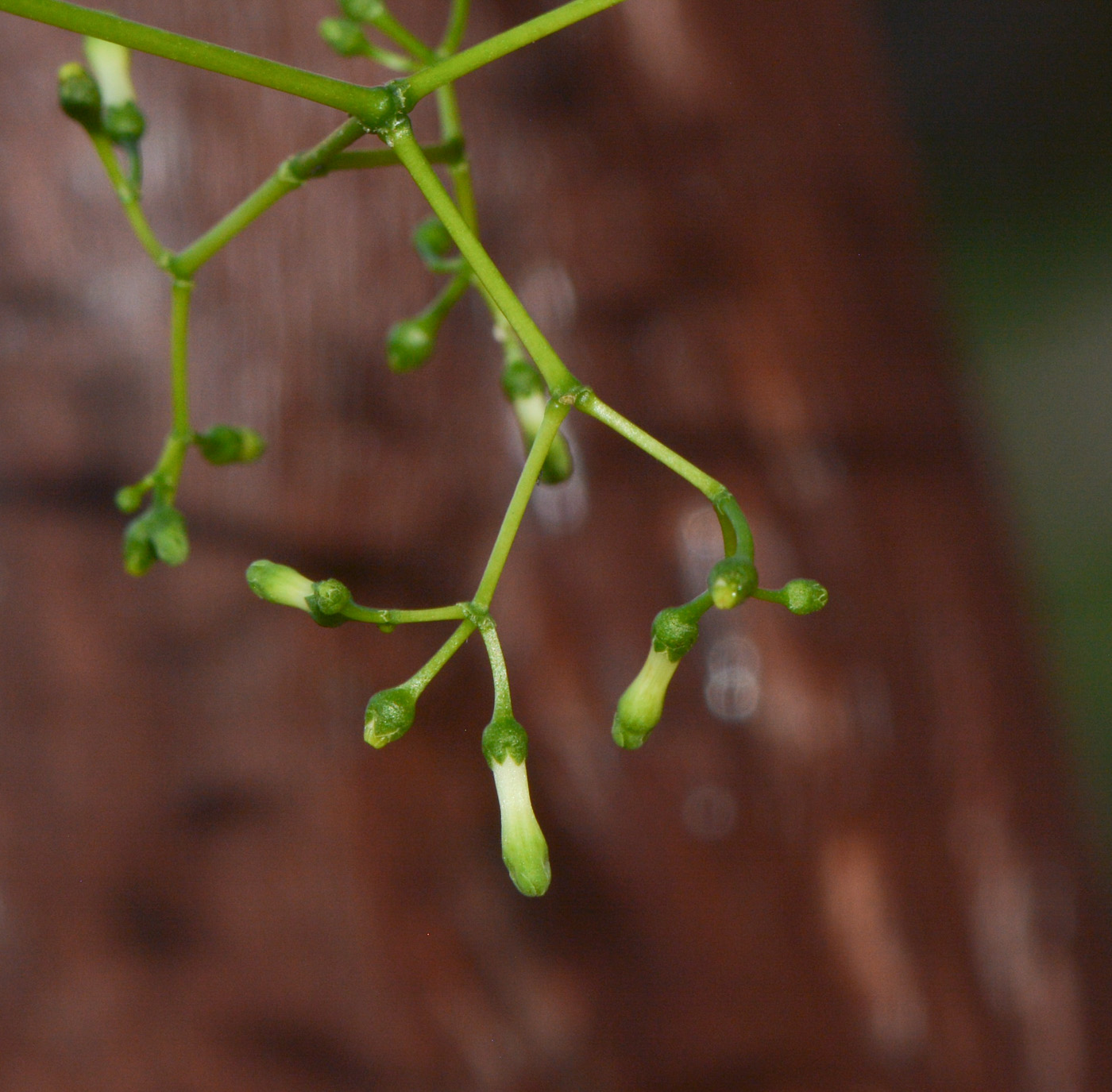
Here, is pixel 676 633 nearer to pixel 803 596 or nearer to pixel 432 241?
pixel 803 596

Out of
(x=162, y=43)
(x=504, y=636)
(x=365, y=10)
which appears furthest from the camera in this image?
(x=504, y=636)

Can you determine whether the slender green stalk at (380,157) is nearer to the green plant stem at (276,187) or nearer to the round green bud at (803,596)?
the green plant stem at (276,187)

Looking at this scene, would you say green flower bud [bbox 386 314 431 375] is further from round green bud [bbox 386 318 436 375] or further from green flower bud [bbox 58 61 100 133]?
green flower bud [bbox 58 61 100 133]

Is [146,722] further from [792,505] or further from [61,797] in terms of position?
[792,505]

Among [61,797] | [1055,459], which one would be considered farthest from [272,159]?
[1055,459]

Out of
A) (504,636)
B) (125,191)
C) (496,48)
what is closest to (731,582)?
(496,48)

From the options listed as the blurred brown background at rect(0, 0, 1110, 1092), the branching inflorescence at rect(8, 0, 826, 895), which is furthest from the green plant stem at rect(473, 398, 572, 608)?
the blurred brown background at rect(0, 0, 1110, 1092)
